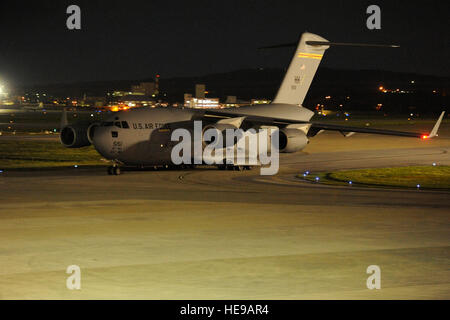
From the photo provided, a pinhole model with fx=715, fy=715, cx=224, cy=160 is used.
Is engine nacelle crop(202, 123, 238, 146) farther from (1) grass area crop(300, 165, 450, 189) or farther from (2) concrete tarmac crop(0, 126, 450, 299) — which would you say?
(1) grass area crop(300, 165, 450, 189)

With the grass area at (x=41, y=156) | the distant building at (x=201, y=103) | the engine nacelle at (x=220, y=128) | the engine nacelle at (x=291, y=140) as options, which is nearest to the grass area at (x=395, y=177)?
the engine nacelle at (x=291, y=140)

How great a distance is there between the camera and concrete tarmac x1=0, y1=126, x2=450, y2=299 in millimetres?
11734

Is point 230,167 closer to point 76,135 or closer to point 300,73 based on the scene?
point 76,135

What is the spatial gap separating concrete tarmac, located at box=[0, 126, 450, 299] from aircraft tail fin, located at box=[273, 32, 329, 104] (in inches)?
364

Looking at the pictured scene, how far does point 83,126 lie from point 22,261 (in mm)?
20436

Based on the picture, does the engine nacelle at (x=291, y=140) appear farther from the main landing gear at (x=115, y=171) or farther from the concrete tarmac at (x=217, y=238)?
the main landing gear at (x=115, y=171)

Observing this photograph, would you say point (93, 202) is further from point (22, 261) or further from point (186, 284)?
point (186, 284)

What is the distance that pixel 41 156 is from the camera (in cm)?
4031

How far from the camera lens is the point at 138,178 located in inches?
1185

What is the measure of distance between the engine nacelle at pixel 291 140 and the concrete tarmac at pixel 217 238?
10.4 feet

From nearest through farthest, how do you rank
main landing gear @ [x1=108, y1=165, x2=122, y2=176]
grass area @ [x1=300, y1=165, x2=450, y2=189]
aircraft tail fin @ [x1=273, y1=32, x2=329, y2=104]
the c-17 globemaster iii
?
grass area @ [x1=300, y1=165, x2=450, y2=189] → main landing gear @ [x1=108, y1=165, x2=122, y2=176] → the c-17 globemaster iii → aircraft tail fin @ [x1=273, y1=32, x2=329, y2=104]

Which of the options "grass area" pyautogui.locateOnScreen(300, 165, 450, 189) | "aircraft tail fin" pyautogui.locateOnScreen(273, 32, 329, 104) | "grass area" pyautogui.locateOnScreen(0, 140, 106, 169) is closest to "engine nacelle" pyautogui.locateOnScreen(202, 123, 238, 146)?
"grass area" pyautogui.locateOnScreen(300, 165, 450, 189)

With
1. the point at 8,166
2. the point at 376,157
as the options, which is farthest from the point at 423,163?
the point at 8,166
